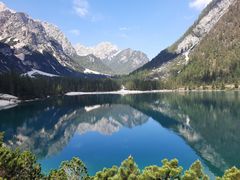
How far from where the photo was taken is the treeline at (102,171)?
809 inches

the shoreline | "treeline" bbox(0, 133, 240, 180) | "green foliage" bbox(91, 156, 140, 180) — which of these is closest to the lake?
"treeline" bbox(0, 133, 240, 180)

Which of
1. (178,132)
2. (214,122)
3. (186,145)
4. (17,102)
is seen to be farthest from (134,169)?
(17,102)

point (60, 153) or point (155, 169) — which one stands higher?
point (155, 169)

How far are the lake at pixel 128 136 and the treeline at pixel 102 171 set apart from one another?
88.9ft

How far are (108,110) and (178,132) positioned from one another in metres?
70.8

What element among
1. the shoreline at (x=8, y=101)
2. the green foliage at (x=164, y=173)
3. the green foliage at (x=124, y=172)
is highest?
the green foliage at (x=164, y=173)

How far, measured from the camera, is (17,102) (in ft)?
636

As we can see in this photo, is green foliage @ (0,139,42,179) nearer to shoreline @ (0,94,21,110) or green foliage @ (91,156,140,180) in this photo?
green foliage @ (91,156,140,180)

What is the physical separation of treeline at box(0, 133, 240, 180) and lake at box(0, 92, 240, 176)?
1067 inches

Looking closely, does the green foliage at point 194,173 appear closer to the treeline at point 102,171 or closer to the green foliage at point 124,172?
the treeline at point 102,171

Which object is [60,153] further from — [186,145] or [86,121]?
[86,121]

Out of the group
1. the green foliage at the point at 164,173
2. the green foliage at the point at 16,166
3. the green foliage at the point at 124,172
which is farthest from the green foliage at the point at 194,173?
the green foliage at the point at 16,166

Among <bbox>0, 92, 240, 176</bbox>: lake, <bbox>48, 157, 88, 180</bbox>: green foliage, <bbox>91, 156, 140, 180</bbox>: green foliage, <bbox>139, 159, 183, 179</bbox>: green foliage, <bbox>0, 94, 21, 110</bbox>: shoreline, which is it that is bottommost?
<bbox>0, 92, 240, 176</bbox>: lake

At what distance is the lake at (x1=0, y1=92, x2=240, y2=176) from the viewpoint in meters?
64.9
